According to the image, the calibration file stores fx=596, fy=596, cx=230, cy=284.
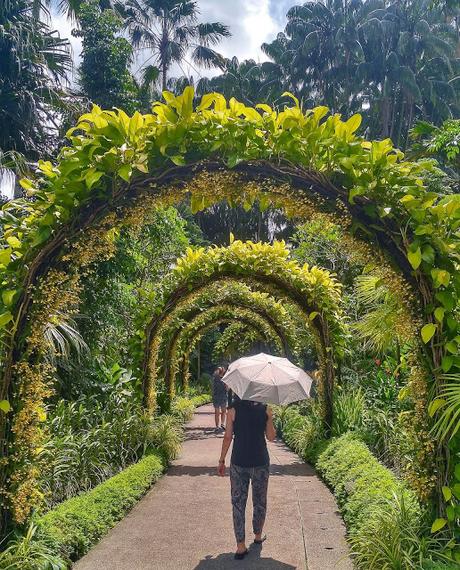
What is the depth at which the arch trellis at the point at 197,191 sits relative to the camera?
12.9 feet

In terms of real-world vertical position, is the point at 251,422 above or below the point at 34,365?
below

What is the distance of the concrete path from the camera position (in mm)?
4816

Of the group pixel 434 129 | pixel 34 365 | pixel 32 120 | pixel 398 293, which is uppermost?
pixel 32 120

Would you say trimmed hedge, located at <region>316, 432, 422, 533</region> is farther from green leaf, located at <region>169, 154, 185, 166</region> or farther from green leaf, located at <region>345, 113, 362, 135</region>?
green leaf, located at <region>169, 154, 185, 166</region>

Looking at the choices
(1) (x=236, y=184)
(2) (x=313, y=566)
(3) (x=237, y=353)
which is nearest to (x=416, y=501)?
(2) (x=313, y=566)

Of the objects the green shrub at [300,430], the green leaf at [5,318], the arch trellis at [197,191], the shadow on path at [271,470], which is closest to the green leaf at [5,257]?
the arch trellis at [197,191]

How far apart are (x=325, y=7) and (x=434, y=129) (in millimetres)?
26708

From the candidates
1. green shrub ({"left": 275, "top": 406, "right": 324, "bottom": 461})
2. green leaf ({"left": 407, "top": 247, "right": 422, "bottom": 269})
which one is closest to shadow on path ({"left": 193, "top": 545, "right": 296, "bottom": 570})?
green leaf ({"left": 407, "top": 247, "right": 422, "bottom": 269})

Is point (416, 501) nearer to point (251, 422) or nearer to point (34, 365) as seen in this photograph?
point (251, 422)

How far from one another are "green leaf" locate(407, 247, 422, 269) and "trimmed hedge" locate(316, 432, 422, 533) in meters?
1.76

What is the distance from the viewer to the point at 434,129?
802cm

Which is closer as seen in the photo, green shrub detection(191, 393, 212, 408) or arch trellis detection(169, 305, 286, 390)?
arch trellis detection(169, 305, 286, 390)

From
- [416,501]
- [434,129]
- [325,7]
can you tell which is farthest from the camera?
[325,7]

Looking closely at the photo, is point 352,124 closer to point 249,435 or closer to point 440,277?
point 440,277
